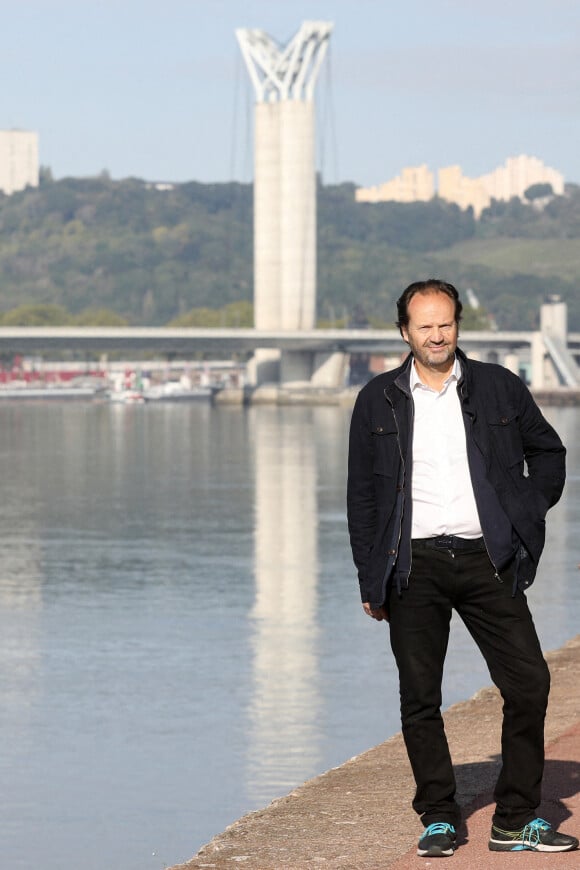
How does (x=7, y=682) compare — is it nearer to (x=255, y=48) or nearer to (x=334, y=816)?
(x=334, y=816)

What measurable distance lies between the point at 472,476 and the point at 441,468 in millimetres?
127

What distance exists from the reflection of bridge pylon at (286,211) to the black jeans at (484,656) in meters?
141

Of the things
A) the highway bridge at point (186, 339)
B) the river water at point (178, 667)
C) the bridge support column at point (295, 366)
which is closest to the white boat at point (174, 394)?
the bridge support column at point (295, 366)

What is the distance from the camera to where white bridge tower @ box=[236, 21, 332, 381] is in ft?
485

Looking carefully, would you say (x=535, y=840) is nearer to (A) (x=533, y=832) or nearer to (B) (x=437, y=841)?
(A) (x=533, y=832)

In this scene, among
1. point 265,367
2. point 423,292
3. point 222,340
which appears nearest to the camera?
point 423,292

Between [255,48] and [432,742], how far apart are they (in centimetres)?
15272

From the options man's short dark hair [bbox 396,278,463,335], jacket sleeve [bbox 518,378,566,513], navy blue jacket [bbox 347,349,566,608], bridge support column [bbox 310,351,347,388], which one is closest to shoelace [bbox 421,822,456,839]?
navy blue jacket [bbox 347,349,566,608]

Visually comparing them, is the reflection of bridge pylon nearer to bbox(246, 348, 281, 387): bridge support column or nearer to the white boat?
bbox(246, 348, 281, 387): bridge support column

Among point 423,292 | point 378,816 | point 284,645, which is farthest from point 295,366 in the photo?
point 423,292

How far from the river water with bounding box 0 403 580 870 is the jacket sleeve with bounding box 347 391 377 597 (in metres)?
3.11

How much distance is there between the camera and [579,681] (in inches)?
442

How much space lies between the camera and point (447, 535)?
21.5 ft

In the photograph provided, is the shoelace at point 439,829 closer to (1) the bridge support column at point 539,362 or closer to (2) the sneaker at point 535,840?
(2) the sneaker at point 535,840
